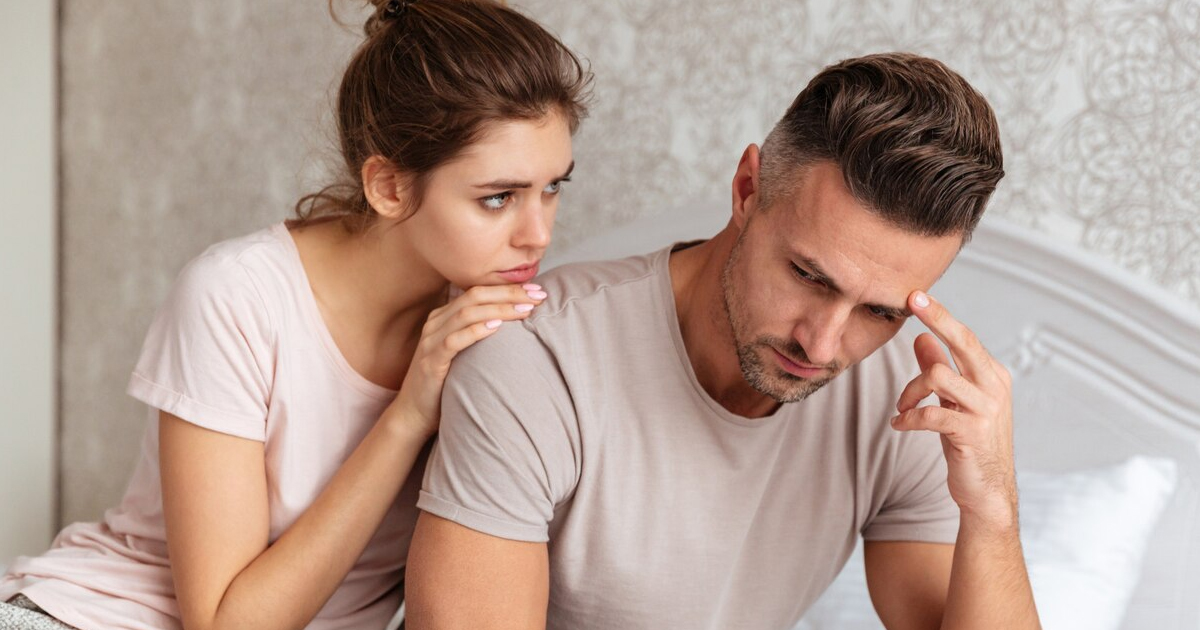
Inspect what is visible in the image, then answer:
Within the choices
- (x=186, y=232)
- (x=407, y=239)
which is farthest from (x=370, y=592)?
(x=186, y=232)

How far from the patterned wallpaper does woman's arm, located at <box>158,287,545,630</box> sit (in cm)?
54

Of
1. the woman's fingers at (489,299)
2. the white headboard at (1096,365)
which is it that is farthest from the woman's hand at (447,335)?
the white headboard at (1096,365)

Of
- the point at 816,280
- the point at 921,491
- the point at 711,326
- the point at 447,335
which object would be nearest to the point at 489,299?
the point at 447,335

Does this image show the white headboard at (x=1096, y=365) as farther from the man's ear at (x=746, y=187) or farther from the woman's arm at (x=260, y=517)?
the woman's arm at (x=260, y=517)

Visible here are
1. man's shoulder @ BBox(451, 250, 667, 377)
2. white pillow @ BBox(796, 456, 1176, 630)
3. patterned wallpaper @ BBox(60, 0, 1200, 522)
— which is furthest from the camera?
patterned wallpaper @ BBox(60, 0, 1200, 522)

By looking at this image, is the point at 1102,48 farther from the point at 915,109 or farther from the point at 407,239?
the point at 407,239

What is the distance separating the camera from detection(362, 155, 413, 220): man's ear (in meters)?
1.47

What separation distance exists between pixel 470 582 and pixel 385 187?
0.52 m

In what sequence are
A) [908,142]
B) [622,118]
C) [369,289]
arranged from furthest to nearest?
1. [622,118]
2. [369,289]
3. [908,142]

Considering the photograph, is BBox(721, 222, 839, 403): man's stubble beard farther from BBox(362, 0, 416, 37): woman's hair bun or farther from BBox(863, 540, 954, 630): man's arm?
BBox(362, 0, 416, 37): woman's hair bun

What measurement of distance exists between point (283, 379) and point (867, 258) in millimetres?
763

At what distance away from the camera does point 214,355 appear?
1470 millimetres

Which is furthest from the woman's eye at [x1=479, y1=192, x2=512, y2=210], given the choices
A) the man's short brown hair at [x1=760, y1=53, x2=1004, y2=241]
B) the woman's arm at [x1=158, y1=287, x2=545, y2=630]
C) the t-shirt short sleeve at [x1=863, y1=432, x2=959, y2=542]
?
the t-shirt short sleeve at [x1=863, y1=432, x2=959, y2=542]

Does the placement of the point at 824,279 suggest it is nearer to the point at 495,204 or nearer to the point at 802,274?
the point at 802,274
